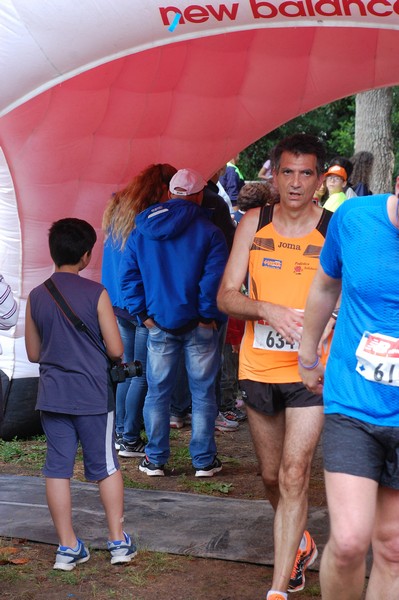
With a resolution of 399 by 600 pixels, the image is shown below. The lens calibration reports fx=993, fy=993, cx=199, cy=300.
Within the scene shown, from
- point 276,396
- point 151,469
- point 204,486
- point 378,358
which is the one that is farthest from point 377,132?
point 378,358

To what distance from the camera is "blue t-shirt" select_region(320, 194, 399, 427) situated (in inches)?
133

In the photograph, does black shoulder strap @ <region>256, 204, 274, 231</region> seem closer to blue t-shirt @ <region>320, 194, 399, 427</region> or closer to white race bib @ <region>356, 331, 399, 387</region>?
blue t-shirt @ <region>320, 194, 399, 427</region>

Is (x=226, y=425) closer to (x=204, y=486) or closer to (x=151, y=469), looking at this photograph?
(x=151, y=469)

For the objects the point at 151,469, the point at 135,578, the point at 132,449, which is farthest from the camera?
the point at 132,449

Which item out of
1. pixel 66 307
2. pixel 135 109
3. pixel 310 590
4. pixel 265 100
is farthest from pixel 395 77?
pixel 310 590

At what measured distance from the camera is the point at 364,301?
3.45 m

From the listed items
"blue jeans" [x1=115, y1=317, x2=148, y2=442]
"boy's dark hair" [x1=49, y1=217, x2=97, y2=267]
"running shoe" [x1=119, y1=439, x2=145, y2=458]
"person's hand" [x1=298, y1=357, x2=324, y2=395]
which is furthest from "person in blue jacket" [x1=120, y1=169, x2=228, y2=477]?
"person's hand" [x1=298, y1=357, x2=324, y2=395]

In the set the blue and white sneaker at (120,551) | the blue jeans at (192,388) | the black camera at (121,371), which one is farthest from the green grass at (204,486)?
the black camera at (121,371)

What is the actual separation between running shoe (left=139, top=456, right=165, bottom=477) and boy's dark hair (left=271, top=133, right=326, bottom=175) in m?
2.97

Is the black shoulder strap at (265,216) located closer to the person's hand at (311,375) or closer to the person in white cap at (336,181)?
the person's hand at (311,375)

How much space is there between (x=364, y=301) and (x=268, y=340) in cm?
121

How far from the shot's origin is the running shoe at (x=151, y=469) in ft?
23.2

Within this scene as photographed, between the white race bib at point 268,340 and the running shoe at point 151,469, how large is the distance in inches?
105

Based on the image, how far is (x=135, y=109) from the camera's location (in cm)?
750
